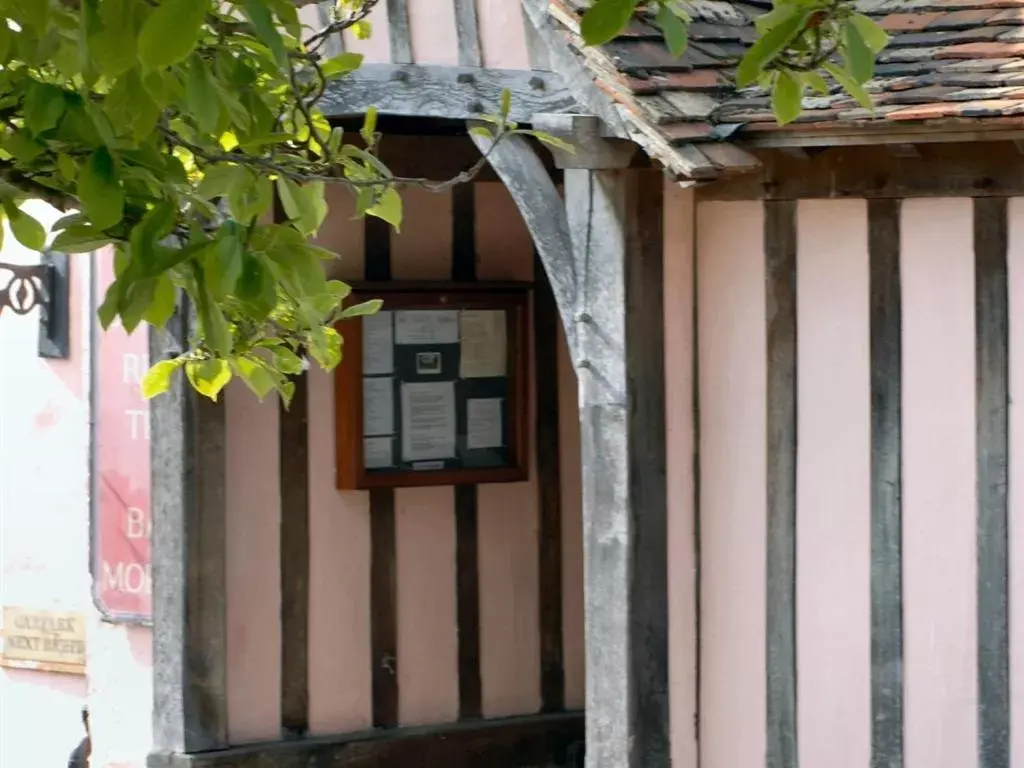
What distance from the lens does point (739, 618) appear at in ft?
14.2

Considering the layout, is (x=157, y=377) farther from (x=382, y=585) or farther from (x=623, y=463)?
(x=382, y=585)

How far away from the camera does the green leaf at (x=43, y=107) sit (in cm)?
203

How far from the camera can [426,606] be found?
5.70 meters

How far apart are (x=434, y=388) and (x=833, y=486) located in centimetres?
191

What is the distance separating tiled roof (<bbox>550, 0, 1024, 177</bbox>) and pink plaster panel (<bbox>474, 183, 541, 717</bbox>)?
1.42 meters

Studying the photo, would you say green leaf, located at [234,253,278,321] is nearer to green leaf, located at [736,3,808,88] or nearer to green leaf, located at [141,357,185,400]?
green leaf, located at [736,3,808,88]

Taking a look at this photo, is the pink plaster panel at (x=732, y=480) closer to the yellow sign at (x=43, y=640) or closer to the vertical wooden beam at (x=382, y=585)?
the vertical wooden beam at (x=382, y=585)

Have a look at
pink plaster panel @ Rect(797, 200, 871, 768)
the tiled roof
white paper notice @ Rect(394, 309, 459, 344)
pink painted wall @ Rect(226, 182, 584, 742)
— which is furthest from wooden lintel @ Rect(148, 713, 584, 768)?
the tiled roof

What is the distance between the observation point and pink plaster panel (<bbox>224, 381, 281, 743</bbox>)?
17.5 feet

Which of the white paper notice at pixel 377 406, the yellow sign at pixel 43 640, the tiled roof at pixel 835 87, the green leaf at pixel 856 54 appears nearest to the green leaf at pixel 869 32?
the green leaf at pixel 856 54

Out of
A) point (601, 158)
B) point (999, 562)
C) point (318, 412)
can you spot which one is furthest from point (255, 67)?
point (318, 412)

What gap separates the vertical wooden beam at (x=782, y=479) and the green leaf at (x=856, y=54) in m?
2.18

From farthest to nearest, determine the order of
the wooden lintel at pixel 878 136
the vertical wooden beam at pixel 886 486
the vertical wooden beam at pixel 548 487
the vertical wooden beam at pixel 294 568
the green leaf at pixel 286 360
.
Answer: the vertical wooden beam at pixel 548 487, the vertical wooden beam at pixel 294 568, the vertical wooden beam at pixel 886 486, the wooden lintel at pixel 878 136, the green leaf at pixel 286 360

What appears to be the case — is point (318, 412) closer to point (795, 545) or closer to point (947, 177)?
point (795, 545)
